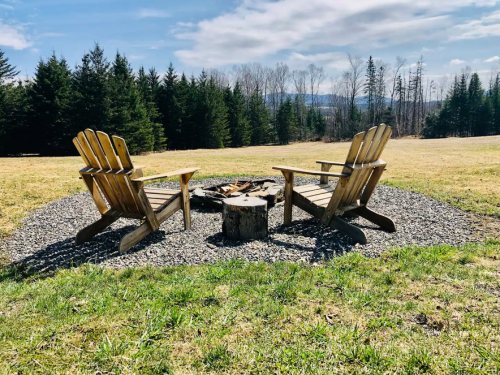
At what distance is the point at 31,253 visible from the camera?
12.6ft

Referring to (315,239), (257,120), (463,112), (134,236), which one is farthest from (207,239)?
(463,112)

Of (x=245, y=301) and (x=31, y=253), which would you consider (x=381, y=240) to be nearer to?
(x=245, y=301)

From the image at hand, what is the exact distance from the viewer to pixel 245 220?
4078 millimetres

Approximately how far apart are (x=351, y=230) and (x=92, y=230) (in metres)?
A: 3.16

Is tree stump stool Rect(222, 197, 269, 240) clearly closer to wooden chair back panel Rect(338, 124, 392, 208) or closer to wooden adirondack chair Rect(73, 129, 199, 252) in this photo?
wooden adirondack chair Rect(73, 129, 199, 252)

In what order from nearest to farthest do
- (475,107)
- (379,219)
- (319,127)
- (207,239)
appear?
(207,239) → (379,219) → (475,107) → (319,127)

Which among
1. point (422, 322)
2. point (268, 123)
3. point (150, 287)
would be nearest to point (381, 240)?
point (422, 322)

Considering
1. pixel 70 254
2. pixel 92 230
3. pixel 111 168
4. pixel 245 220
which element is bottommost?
pixel 70 254

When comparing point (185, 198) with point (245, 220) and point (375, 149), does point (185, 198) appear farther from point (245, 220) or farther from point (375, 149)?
point (375, 149)

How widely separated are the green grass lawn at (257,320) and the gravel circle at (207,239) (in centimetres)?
43

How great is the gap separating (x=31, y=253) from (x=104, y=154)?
1.43 m

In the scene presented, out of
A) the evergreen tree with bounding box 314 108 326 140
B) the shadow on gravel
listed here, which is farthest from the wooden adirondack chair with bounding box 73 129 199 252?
the evergreen tree with bounding box 314 108 326 140

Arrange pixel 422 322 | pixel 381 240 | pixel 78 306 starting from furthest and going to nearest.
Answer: pixel 381 240
pixel 78 306
pixel 422 322

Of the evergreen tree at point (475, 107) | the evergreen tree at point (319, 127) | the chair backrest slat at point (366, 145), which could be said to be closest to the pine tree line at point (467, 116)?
the evergreen tree at point (475, 107)
